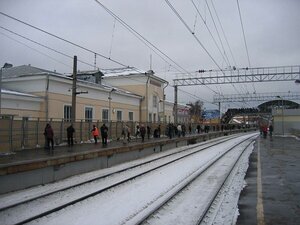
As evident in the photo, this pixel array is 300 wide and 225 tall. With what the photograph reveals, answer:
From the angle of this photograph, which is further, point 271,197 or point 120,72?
point 120,72

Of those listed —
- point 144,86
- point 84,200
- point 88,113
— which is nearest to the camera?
point 84,200

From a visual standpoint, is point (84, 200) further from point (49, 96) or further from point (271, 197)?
point (49, 96)

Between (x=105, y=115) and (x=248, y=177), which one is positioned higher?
(x=105, y=115)

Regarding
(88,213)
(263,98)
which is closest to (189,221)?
(88,213)

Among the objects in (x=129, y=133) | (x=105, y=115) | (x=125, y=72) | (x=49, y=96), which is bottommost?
(x=129, y=133)

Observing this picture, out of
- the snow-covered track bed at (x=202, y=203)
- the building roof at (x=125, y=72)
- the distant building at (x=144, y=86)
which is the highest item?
the building roof at (x=125, y=72)

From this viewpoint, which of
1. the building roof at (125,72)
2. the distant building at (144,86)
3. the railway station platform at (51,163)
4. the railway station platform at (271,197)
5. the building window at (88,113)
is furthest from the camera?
the building roof at (125,72)

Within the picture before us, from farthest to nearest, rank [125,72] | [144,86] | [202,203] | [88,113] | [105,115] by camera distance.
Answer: [125,72]
[144,86]
[105,115]
[88,113]
[202,203]

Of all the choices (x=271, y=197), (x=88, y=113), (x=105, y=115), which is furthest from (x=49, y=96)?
(x=271, y=197)

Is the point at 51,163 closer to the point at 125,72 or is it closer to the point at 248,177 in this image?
the point at 248,177

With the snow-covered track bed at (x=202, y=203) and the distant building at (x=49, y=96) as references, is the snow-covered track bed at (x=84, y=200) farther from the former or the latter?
the distant building at (x=49, y=96)

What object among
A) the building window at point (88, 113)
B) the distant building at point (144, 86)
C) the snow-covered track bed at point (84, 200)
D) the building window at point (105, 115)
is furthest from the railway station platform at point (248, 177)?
the distant building at point (144, 86)

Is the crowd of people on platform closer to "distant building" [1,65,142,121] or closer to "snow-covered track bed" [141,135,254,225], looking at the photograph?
"distant building" [1,65,142,121]

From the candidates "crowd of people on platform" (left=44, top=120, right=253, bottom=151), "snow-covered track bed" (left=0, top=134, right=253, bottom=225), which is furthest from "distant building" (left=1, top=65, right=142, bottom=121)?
"snow-covered track bed" (left=0, top=134, right=253, bottom=225)
